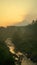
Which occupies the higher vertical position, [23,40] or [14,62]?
[23,40]

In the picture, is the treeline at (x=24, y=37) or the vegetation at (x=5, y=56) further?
the treeline at (x=24, y=37)

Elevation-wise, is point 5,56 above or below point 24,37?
below

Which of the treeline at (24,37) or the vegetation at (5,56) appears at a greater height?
the treeline at (24,37)

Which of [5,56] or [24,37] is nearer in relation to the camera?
[5,56]

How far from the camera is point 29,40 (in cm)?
154

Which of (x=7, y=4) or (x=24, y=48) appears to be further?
(x=7, y=4)

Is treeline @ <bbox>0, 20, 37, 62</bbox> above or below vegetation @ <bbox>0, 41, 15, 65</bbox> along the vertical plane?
above

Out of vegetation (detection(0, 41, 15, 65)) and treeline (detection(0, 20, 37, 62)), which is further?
treeline (detection(0, 20, 37, 62))

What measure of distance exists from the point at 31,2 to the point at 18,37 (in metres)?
0.45

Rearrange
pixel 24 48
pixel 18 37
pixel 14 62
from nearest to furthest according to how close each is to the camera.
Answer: pixel 14 62 < pixel 24 48 < pixel 18 37

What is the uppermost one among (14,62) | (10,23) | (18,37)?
(10,23)

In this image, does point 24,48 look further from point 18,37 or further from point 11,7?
point 11,7

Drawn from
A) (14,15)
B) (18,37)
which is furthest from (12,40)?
(14,15)

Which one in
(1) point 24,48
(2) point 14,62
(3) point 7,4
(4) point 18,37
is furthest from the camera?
(3) point 7,4
